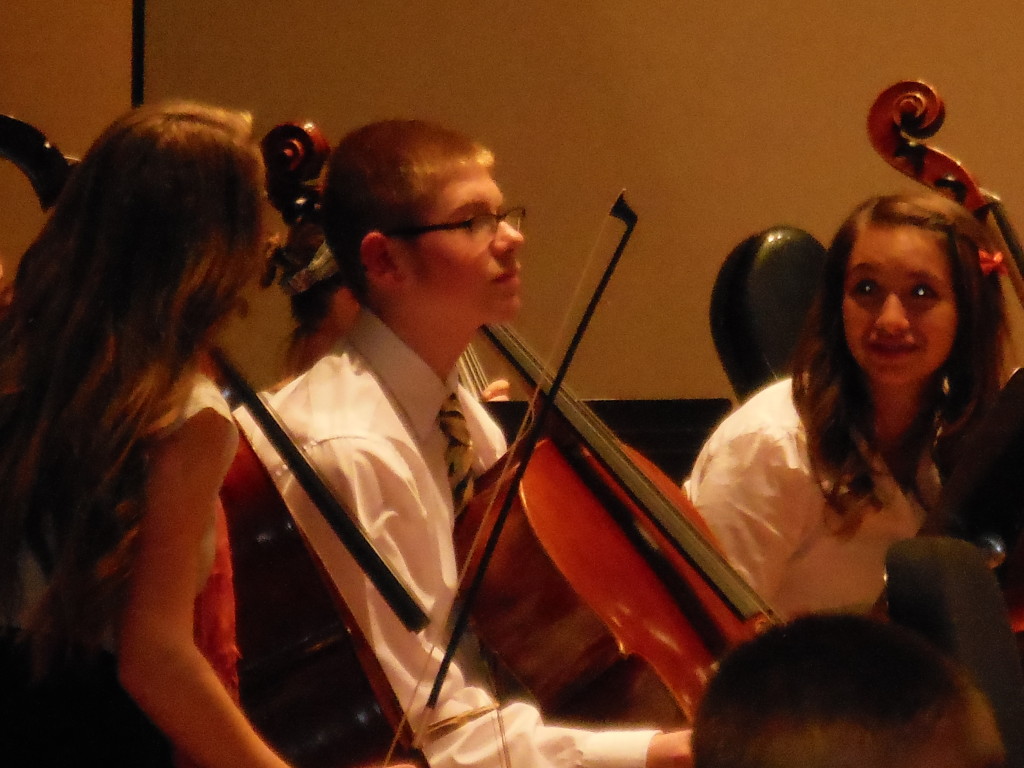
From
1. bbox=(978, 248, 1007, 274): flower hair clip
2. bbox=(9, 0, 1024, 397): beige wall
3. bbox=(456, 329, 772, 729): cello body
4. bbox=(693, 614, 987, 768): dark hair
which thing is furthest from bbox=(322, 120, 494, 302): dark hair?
bbox=(9, 0, 1024, 397): beige wall

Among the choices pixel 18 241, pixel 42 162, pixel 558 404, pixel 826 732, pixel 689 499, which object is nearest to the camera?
pixel 826 732

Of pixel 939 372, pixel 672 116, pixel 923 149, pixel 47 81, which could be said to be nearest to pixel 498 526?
pixel 939 372

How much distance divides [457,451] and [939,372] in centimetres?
70

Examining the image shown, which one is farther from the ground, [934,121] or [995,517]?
[934,121]

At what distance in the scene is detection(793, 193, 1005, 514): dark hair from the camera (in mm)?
1853

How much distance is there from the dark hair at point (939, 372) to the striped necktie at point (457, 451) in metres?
0.47

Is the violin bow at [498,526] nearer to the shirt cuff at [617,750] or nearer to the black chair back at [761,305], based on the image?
the shirt cuff at [617,750]

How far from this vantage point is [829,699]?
0.83m

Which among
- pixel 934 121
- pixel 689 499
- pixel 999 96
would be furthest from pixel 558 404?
pixel 999 96

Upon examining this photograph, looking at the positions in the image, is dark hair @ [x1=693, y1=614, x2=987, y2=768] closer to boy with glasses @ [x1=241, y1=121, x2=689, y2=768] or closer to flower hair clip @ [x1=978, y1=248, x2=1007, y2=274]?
boy with glasses @ [x1=241, y1=121, x2=689, y2=768]

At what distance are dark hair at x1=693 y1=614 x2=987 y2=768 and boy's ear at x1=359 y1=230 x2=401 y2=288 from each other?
0.82m

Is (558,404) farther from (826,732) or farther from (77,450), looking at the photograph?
(826,732)

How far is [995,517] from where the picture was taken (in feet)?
5.04

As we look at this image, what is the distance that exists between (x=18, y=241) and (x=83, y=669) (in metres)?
1.76
